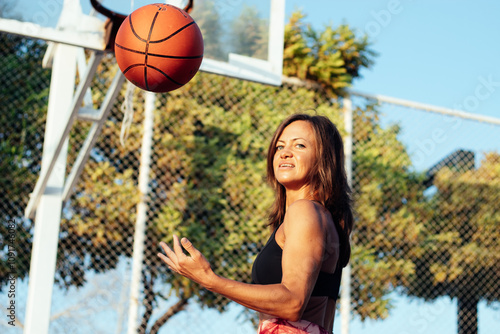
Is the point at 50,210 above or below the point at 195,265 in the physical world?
above

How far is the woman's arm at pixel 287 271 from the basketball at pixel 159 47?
1.18m

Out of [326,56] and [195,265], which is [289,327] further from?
[326,56]

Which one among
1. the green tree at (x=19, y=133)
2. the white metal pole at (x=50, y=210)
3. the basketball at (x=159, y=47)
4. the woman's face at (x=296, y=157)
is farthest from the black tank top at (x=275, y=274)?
the green tree at (x=19, y=133)

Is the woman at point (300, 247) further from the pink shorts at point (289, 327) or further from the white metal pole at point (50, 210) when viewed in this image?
the white metal pole at point (50, 210)

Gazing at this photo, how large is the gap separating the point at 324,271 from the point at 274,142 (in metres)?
0.56

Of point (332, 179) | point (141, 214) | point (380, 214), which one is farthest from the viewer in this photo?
point (380, 214)

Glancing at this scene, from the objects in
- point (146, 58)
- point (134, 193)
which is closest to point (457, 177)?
point (134, 193)

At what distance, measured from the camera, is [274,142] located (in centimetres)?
206

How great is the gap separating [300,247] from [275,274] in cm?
17

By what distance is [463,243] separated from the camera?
21.3 feet

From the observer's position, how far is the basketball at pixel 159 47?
2.48m

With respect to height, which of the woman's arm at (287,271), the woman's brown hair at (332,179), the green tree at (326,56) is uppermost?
the green tree at (326,56)

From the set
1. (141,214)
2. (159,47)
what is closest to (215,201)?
(141,214)

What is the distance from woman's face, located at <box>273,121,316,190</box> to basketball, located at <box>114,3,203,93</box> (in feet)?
2.65
